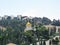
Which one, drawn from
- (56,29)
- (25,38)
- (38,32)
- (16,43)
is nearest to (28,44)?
(16,43)

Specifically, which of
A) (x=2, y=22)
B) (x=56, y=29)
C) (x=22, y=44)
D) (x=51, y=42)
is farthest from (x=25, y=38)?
(x=2, y=22)

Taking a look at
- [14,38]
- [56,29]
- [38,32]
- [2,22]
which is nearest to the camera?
[14,38]

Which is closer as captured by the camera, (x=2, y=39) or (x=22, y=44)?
(x=22, y=44)

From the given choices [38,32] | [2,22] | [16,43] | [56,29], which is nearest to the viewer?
[16,43]

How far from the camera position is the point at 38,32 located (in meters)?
36.4

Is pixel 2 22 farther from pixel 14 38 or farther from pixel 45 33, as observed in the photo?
pixel 14 38

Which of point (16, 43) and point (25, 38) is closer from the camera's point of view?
point (16, 43)

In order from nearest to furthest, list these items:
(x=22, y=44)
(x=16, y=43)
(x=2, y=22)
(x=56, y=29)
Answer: (x=22, y=44), (x=16, y=43), (x=56, y=29), (x=2, y=22)

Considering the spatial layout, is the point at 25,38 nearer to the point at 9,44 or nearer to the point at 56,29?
the point at 9,44

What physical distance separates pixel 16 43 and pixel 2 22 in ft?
130

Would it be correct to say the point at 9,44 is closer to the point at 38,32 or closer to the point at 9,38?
the point at 9,38

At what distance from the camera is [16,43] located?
28.3m

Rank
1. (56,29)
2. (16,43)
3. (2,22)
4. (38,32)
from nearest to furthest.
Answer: (16,43) → (38,32) → (56,29) → (2,22)

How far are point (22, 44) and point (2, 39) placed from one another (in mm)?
2928
